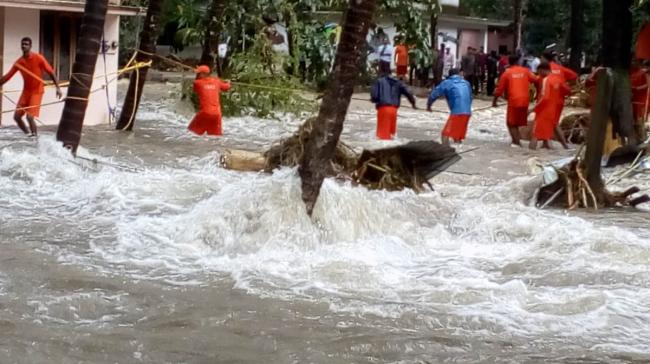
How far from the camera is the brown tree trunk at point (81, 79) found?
13.5 metres

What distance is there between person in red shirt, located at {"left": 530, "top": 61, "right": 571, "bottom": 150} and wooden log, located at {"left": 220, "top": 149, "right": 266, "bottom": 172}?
5816 mm

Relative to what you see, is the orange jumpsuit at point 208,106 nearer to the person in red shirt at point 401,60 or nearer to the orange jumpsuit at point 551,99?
the orange jumpsuit at point 551,99

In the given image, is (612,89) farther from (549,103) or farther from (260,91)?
(260,91)

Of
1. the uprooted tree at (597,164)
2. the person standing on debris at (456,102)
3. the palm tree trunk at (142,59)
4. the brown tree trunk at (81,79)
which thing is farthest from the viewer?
the palm tree trunk at (142,59)

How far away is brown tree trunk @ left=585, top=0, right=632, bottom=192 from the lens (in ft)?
40.7

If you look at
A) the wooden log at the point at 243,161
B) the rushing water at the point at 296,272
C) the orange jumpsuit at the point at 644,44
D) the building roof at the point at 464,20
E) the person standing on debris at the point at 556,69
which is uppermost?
the building roof at the point at 464,20

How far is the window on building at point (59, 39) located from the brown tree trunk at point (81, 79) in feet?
16.6

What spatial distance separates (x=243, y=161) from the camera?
13.9m

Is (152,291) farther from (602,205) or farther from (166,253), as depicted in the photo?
(602,205)

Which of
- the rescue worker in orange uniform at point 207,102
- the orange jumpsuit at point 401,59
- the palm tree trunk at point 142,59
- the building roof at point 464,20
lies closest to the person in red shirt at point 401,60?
the orange jumpsuit at point 401,59

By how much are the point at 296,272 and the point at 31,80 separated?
8631 mm

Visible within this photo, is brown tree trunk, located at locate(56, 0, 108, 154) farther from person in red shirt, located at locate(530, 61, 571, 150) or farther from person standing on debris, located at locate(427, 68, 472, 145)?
person in red shirt, located at locate(530, 61, 571, 150)

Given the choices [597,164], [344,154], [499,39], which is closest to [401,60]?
[499,39]

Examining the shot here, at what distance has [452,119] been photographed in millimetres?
17719
